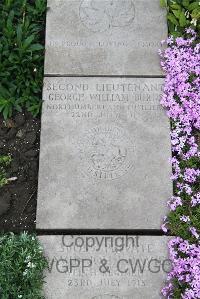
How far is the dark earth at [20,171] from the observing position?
13.4 feet

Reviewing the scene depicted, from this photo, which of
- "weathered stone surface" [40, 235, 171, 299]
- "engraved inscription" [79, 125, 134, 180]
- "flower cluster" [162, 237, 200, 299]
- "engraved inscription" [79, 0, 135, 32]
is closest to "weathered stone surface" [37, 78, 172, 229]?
"engraved inscription" [79, 125, 134, 180]

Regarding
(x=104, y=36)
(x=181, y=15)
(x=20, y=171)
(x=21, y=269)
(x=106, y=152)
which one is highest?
(x=181, y=15)

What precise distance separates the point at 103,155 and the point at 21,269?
3.66 ft

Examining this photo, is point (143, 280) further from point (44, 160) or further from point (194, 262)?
point (44, 160)

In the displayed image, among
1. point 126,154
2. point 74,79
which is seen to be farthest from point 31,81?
point 126,154

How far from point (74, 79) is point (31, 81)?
39cm

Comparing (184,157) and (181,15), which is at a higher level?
(181,15)

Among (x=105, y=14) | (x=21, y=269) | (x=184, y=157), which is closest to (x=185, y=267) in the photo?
(x=184, y=157)

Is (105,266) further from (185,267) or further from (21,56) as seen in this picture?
(21,56)

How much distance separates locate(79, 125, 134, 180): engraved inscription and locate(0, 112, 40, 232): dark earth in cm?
46

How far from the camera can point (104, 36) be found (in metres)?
4.73

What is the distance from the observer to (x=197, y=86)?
4453 millimetres

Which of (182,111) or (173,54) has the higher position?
(173,54)

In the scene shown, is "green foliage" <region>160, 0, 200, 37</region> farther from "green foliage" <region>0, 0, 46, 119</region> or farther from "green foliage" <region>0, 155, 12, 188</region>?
"green foliage" <region>0, 155, 12, 188</region>
